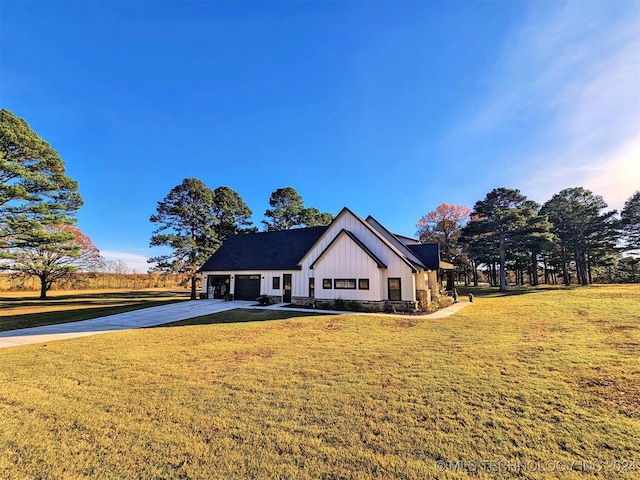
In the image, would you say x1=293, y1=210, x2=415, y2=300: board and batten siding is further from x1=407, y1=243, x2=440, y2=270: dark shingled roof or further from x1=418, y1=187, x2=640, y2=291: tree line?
x1=418, y1=187, x2=640, y2=291: tree line

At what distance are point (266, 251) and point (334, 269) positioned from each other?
875cm

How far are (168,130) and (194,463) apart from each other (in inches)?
848

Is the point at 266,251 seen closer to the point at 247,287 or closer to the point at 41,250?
the point at 247,287

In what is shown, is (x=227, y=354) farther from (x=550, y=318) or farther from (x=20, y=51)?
(x=20, y=51)

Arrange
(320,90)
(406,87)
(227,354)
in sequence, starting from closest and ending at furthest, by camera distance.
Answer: (227,354), (406,87), (320,90)

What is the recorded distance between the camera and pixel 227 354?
27.0ft

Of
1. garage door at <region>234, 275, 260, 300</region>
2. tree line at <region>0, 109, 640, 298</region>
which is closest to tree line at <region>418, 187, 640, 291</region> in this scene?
tree line at <region>0, 109, 640, 298</region>

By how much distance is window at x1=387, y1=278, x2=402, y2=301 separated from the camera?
17.5 meters

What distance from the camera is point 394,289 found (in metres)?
17.6

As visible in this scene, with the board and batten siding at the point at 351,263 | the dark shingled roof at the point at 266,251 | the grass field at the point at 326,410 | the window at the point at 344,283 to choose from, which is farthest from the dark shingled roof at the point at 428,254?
the grass field at the point at 326,410

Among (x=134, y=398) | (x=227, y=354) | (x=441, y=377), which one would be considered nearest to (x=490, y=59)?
(x=441, y=377)

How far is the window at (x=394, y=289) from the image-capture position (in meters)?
17.5

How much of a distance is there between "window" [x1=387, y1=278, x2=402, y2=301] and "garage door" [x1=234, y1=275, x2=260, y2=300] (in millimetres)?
11654

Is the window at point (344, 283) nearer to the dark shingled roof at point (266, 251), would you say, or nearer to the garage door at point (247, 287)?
the dark shingled roof at point (266, 251)
